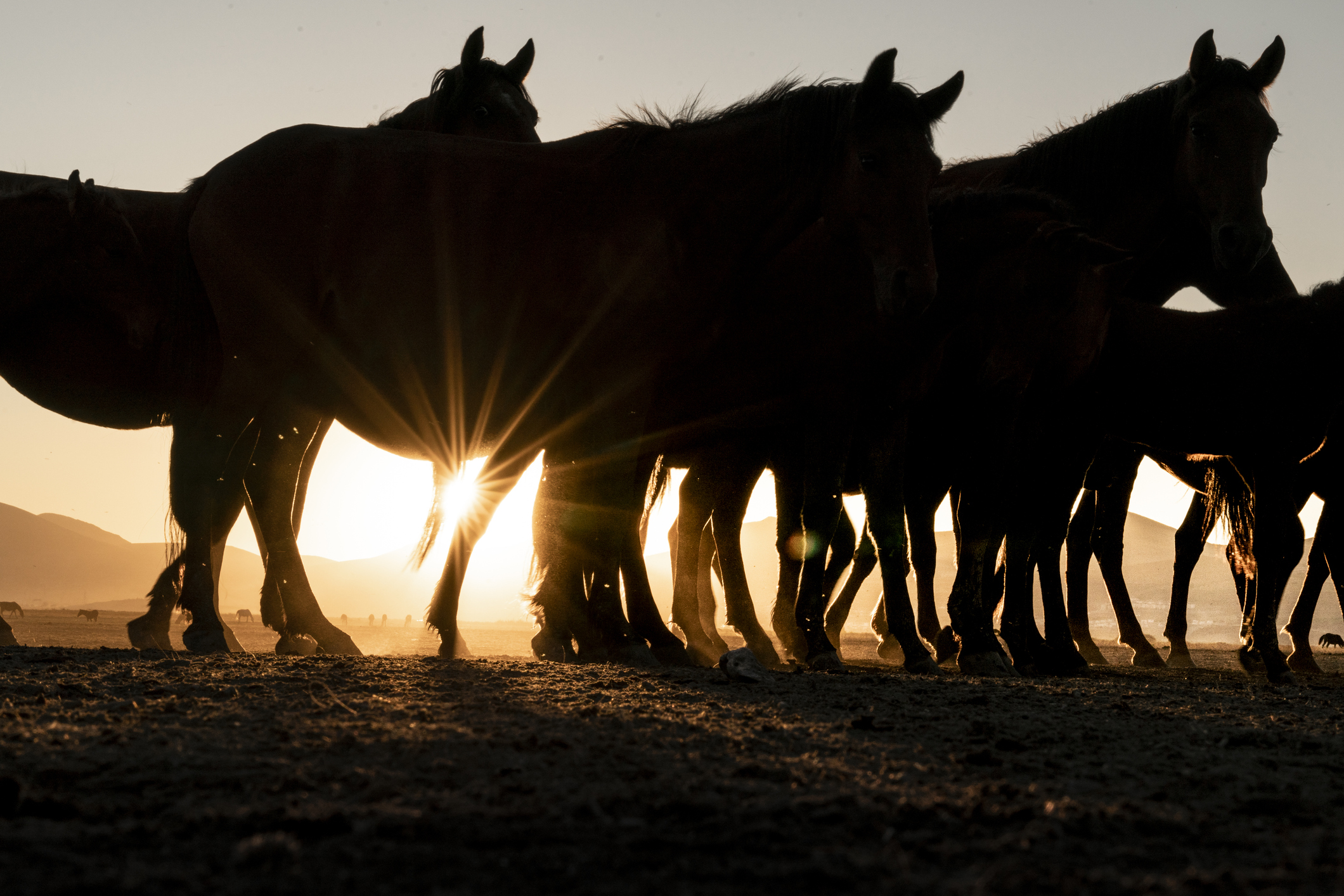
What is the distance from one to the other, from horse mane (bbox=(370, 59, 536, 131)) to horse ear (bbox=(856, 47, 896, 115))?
3.30m

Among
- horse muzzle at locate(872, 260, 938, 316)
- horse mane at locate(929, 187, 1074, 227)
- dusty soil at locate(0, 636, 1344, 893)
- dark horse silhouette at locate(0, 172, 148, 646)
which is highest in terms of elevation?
horse mane at locate(929, 187, 1074, 227)

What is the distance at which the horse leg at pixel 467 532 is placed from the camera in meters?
5.97

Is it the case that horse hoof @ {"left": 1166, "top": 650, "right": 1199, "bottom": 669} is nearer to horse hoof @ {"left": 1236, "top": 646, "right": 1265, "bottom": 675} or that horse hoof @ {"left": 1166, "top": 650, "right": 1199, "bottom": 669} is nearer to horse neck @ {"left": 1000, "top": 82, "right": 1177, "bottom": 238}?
horse hoof @ {"left": 1236, "top": 646, "right": 1265, "bottom": 675}

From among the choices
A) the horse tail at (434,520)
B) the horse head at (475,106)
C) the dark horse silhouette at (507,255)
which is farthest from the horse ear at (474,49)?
the horse tail at (434,520)

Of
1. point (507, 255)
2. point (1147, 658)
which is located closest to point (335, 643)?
point (507, 255)

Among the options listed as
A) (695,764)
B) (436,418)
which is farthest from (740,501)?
(695,764)

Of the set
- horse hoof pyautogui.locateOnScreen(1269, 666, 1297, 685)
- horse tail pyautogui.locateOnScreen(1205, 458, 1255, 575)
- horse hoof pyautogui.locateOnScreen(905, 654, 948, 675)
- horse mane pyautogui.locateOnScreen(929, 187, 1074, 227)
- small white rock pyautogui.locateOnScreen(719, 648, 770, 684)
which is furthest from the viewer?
horse tail pyautogui.locateOnScreen(1205, 458, 1255, 575)

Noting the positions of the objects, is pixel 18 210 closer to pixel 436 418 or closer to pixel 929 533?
pixel 436 418

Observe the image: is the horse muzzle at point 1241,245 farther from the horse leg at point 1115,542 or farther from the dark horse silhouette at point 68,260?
the dark horse silhouette at point 68,260

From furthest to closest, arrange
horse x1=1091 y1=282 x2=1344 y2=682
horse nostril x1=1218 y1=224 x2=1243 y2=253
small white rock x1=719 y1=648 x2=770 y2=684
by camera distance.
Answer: horse x1=1091 y1=282 x2=1344 y2=682 < horse nostril x1=1218 y1=224 x2=1243 y2=253 < small white rock x1=719 y1=648 x2=770 y2=684

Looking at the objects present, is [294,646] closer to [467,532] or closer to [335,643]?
[335,643]

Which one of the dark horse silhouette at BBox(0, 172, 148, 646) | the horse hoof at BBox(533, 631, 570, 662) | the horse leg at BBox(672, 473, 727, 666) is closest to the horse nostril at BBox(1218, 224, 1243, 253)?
the horse leg at BBox(672, 473, 727, 666)

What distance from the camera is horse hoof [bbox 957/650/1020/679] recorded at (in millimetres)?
6230

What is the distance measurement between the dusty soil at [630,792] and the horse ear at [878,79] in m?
3.05
